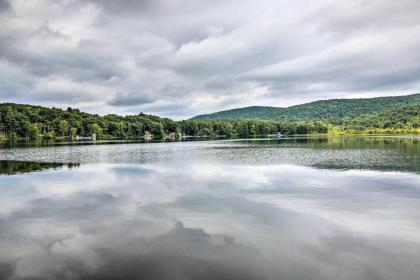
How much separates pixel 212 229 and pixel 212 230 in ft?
0.38

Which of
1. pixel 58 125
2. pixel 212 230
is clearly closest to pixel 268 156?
pixel 212 230

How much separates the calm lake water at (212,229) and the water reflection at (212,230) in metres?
0.04

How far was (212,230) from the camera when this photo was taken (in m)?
11.4

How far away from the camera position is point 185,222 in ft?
40.8

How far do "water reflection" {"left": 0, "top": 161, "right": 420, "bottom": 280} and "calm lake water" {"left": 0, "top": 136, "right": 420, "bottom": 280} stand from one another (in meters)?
0.04

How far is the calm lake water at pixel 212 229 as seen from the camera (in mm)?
8312

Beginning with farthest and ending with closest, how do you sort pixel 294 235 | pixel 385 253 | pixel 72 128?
pixel 72 128
pixel 294 235
pixel 385 253

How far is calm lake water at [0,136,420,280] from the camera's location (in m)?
8.31

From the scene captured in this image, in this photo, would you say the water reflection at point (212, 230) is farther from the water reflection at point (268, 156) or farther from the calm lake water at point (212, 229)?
the water reflection at point (268, 156)

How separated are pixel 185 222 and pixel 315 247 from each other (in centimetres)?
511

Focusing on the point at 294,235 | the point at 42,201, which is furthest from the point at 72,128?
the point at 294,235

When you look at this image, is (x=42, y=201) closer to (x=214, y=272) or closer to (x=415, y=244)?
(x=214, y=272)

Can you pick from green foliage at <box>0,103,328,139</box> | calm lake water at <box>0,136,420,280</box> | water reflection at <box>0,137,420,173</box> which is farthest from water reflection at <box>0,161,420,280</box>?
green foliage at <box>0,103,328,139</box>

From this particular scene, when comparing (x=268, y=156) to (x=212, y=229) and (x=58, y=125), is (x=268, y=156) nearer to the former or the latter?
(x=212, y=229)
